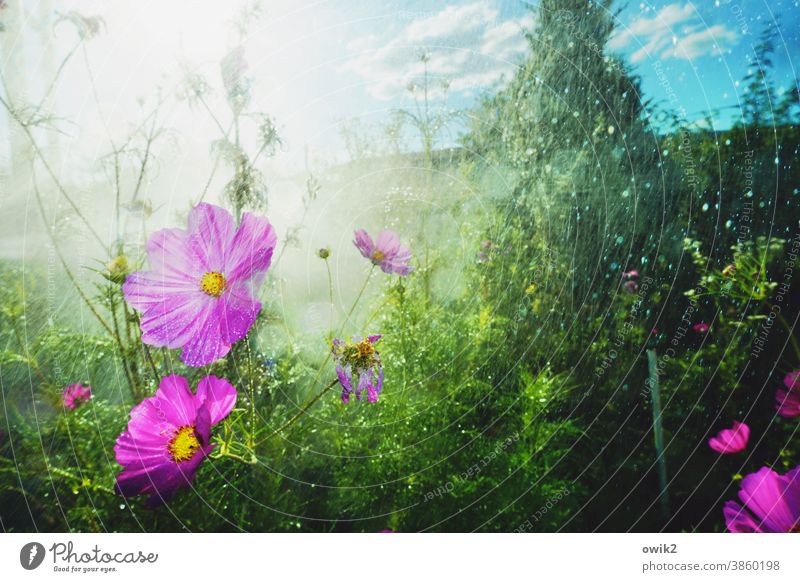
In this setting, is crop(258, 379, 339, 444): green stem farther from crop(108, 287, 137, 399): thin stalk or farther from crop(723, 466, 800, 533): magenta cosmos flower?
crop(723, 466, 800, 533): magenta cosmos flower

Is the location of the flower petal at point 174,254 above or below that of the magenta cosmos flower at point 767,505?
above

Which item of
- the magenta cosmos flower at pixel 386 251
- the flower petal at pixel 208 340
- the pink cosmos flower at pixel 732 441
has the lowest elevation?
the pink cosmos flower at pixel 732 441

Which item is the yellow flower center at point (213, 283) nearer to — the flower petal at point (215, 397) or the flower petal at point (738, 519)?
the flower petal at point (215, 397)

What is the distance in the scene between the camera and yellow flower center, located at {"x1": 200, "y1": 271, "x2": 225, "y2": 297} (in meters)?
0.58

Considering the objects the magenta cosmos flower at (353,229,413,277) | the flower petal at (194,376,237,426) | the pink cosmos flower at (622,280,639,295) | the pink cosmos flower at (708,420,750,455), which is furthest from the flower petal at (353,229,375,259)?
the pink cosmos flower at (708,420,750,455)

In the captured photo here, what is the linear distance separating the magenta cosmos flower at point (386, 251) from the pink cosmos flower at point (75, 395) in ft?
1.21

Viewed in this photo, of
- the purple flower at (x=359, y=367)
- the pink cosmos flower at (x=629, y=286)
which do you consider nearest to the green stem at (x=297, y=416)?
the purple flower at (x=359, y=367)

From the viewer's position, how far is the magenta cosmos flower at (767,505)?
2.29 ft

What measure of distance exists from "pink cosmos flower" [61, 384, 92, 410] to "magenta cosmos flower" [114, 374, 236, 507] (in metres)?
0.10

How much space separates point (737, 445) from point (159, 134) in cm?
86

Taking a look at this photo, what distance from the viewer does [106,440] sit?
64 centimetres

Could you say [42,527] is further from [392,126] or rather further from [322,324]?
[392,126]

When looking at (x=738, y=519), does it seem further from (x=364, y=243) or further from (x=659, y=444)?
(x=364, y=243)
